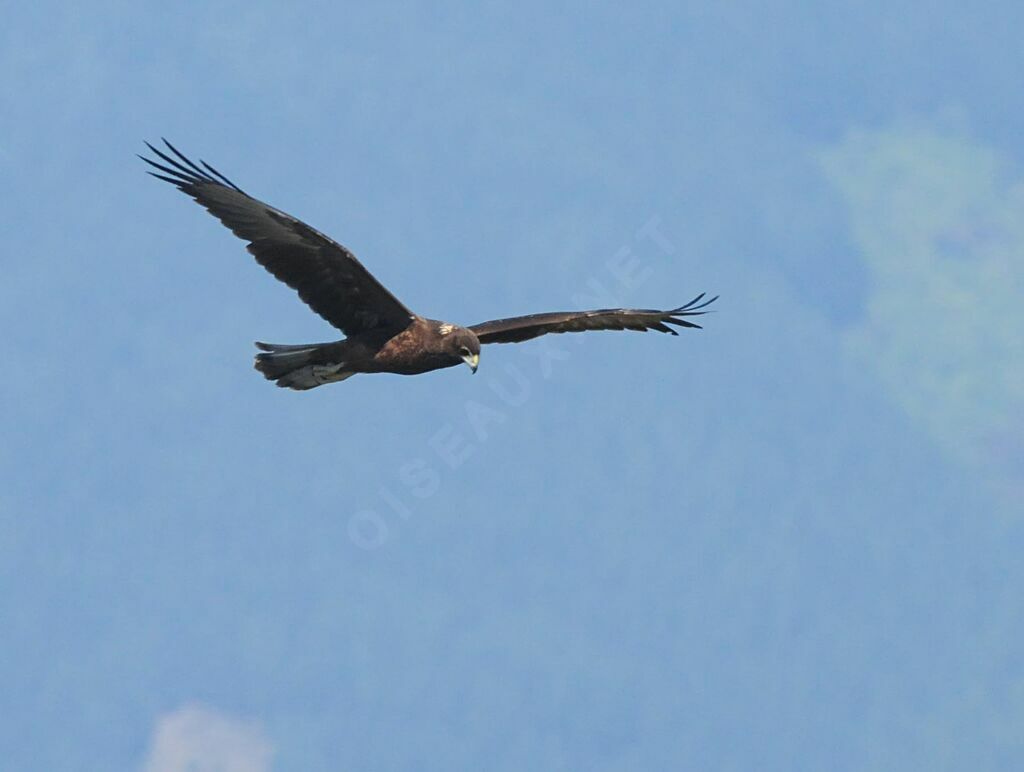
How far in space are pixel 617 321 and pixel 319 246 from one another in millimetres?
3709

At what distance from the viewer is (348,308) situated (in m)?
14.5

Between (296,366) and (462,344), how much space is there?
1501mm

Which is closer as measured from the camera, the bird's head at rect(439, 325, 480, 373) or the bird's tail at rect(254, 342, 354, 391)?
the bird's head at rect(439, 325, 480, 373)

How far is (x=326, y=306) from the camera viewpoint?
14.5m

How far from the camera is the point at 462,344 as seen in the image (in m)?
14.4

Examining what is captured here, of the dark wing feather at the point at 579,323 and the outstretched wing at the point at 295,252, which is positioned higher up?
the dark wing feather at the point at 579,323

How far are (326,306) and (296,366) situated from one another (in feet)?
2.15

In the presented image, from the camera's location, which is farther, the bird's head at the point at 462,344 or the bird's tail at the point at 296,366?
the bird's tail at the point at 296,366

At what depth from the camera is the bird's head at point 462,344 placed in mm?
14398

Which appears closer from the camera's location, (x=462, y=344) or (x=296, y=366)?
(x=462, y=344)

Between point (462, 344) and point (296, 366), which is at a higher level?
point (462, 344)

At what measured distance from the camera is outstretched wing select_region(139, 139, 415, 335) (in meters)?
13.9

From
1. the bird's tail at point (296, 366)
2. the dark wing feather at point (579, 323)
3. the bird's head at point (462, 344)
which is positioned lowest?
the bird's tail at point (296, 366)

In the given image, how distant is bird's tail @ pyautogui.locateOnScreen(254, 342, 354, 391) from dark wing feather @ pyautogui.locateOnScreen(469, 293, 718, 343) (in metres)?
1.61
